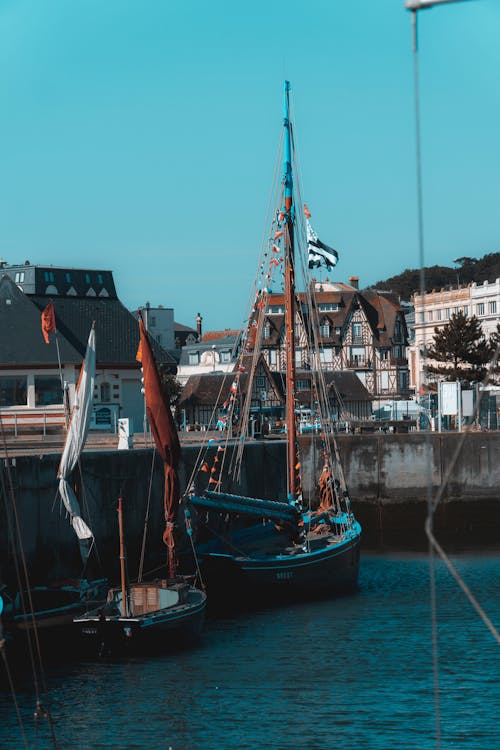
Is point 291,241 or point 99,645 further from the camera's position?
point 291,241

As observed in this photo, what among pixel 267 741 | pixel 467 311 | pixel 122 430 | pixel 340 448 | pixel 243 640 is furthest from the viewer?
pixel 467 311

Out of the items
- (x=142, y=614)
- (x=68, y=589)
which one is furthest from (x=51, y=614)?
(x=142, y=614)

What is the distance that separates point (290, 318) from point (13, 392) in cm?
1702

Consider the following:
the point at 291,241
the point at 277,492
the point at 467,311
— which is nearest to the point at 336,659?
the point at 291,241

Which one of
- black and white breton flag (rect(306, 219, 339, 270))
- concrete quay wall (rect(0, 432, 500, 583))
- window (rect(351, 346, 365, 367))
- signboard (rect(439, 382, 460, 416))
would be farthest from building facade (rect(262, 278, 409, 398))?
black and white breton flag (rect(306, 219, 339, 270))

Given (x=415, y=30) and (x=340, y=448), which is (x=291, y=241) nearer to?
(x=340, y=448)

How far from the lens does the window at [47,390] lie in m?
57.0

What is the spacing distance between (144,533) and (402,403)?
68.8m

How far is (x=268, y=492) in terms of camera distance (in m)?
53.2

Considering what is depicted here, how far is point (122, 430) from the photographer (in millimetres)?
43469

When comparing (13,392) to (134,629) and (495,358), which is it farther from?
(495,358)

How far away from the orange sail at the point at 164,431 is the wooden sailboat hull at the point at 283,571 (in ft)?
6.93

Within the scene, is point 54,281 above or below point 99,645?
above

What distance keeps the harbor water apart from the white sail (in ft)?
15.8
